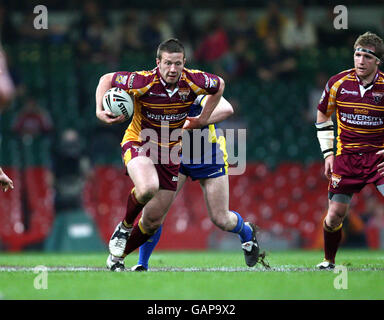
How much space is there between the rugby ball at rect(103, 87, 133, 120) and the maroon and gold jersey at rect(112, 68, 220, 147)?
0.10m

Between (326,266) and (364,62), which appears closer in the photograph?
(364,62)

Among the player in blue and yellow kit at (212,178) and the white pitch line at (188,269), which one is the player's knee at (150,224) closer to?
the player in blue and yellow kit at (212,178)

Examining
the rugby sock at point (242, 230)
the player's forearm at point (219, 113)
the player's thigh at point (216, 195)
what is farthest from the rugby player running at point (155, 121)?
the rugby sock at point (242, 230)

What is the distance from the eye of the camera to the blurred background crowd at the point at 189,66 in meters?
15.5

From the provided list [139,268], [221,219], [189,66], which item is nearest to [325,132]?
[221,219]

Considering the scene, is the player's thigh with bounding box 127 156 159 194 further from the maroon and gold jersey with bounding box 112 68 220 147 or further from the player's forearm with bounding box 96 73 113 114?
the player's forearm with bounding box 96 73 113 114

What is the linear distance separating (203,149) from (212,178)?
34cm

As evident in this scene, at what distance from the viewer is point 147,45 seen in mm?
17750

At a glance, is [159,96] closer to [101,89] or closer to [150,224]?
[101,89]

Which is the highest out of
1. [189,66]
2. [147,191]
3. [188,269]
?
[189,66]

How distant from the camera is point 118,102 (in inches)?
294

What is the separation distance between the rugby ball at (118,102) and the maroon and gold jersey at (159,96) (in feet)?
0.32

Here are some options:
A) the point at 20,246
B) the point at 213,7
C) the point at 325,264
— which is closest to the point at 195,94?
the point at 325,264
